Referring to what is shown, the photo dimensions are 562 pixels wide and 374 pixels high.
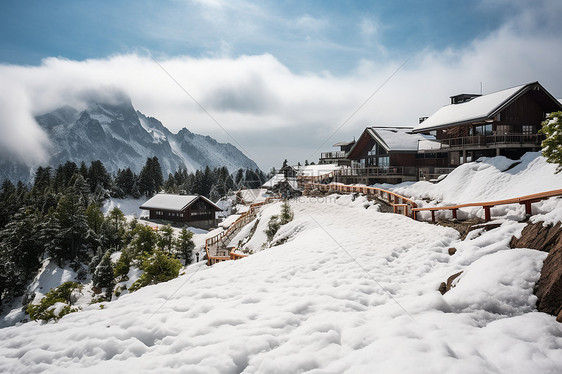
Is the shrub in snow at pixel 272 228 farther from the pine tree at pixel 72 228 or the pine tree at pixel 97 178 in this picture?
the pine tree at pixel 97 178

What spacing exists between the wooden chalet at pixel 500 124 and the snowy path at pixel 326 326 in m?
21.9

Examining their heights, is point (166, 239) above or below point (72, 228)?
below

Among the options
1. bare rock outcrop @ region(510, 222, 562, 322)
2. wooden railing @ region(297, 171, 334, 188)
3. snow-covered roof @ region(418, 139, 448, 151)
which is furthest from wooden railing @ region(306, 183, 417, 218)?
snow-covered roof @ region(418, 139, 448, 151)

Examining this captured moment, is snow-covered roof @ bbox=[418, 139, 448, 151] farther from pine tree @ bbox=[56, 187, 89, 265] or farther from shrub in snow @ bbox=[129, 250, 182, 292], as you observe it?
pine tree @ bbox=[56, 187, 89, 265]

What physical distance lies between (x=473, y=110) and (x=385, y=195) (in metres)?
14.1

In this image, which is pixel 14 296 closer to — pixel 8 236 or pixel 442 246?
pixel 8 236

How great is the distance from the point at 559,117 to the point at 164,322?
12.7 meters

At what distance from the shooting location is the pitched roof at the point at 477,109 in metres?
26.0

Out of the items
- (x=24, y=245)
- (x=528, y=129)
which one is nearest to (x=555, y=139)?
(x=528, y=129)

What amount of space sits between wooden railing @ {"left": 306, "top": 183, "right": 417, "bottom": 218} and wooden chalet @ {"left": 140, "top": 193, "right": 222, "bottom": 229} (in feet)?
107

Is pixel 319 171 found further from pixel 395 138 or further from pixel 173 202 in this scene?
pixel 173 202

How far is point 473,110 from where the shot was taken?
2853cm

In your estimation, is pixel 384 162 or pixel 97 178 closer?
pixel 384 162

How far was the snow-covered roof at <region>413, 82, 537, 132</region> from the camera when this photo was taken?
85.5 ft
